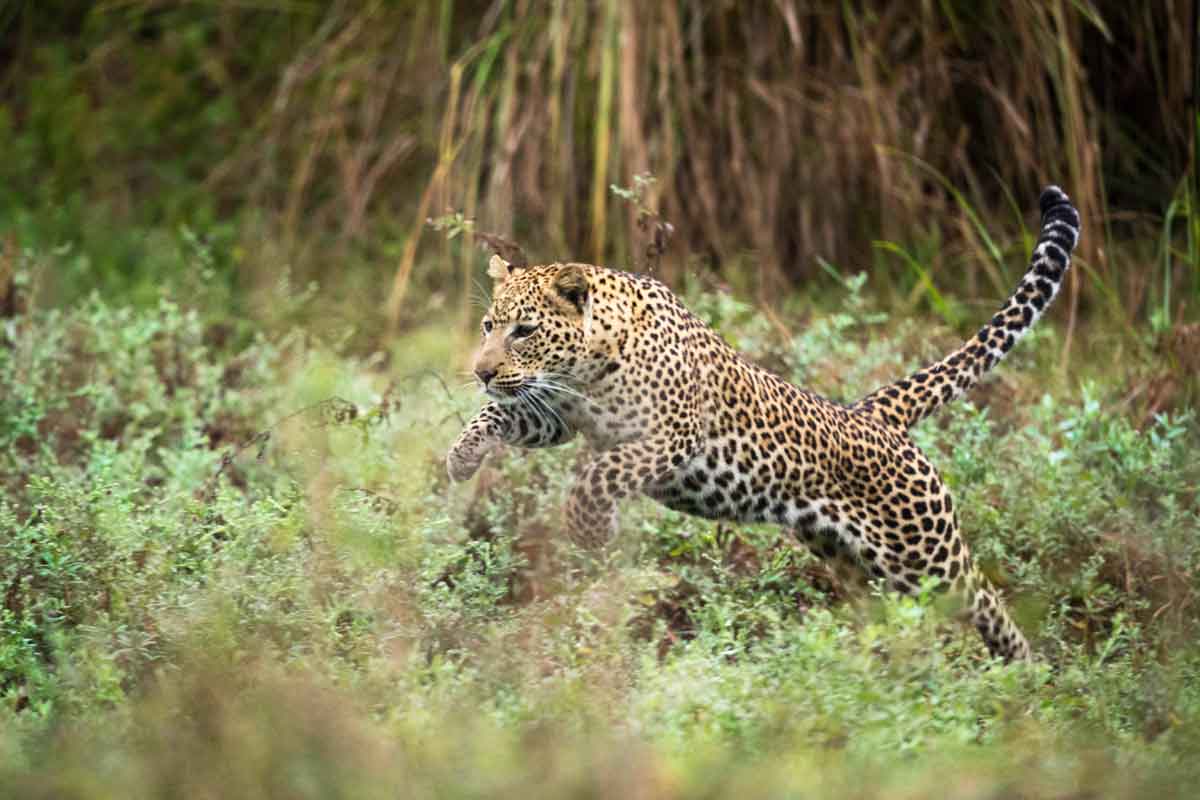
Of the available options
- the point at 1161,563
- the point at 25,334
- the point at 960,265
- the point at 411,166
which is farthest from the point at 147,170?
the point at 1161,563

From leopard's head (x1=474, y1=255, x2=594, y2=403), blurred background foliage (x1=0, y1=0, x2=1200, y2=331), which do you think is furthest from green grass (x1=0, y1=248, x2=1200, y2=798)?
blurred background foliage (x1=0, y1=0, x2=1200, y2=331)

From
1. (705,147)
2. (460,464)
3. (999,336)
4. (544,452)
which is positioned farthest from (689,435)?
(705,147)

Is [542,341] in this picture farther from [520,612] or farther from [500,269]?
[520,612]

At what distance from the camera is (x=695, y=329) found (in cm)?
444

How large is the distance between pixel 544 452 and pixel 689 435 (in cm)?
130

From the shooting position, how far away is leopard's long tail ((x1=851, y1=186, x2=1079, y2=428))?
4684mm

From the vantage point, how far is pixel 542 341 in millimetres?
4234

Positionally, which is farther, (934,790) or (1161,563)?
(1161,563)

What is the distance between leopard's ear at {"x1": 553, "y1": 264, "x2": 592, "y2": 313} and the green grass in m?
0.65

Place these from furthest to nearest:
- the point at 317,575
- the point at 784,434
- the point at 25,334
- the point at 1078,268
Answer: the point at 1078,268 → the point at 25,334 → the point at 784,434 → the point at 317,575

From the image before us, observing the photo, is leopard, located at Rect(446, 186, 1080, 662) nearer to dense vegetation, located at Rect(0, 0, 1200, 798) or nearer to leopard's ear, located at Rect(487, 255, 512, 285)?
leopard's ear, located at Rect(487, 255, 512, 285)

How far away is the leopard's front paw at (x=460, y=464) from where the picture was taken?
4.32 m

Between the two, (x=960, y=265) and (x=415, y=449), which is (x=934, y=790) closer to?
(x=415, y=449)

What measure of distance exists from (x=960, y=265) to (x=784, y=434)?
3674 mm
